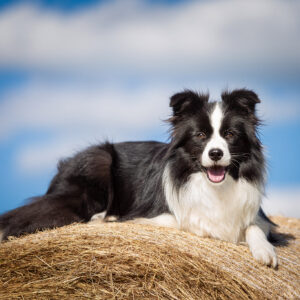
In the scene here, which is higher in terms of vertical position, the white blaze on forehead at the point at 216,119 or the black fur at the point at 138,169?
the white blaze on forehead at the point at 216,119

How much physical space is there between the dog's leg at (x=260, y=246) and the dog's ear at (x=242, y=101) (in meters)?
1.27

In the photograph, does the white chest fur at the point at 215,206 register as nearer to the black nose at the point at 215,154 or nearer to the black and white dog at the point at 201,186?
the black and white dog at the point at 201,186

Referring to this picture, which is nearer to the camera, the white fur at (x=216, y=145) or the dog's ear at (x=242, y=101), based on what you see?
the white fur at (x=216, y=145)

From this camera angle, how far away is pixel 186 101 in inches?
196

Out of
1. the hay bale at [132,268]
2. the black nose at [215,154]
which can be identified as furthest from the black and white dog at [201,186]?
the hay bale at [132,268]

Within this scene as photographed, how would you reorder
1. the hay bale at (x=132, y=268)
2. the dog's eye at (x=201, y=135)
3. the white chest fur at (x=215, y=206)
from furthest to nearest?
the white chest fur at (x=215, y=206) < the dog's eye at (x=201, y=135) < the hay bale at (x=132, y=268)

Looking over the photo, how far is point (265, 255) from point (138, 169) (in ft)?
7.17

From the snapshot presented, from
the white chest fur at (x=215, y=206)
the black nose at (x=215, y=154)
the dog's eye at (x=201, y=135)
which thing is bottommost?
the white chest fur at (x=215, y=206)

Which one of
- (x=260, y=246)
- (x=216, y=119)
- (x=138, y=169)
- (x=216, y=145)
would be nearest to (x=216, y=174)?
(x=216, y=145)

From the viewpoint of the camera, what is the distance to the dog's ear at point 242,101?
16.1 ft

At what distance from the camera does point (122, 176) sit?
612cm

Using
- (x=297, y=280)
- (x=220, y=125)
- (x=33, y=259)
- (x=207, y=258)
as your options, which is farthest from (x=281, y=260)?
(x=33, y=259)

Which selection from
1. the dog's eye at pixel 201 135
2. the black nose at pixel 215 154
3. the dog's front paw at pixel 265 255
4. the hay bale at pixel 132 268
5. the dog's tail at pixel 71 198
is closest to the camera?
the hay bale at pixel 132 268

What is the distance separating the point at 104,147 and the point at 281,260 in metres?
2.88
